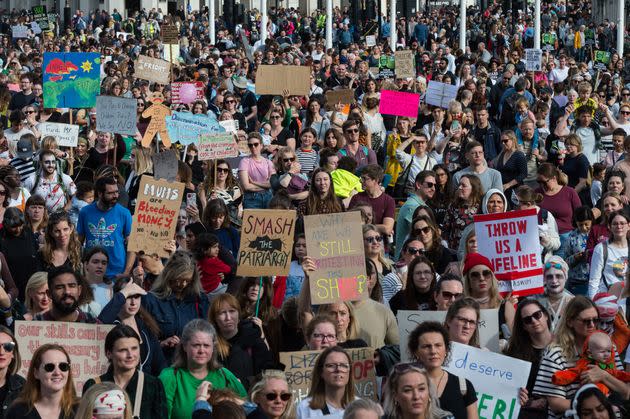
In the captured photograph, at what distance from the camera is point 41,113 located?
65.8 ft

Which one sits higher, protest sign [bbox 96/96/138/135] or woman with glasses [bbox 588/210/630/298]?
protest sign [bbox 96/96/138/135]

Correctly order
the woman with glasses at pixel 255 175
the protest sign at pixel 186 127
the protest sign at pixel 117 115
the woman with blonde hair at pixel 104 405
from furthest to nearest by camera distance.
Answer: the protest sign at pixel 186 127
the protest sign at pixel 117 115
the woman with glasses at pixel 255 175
the woman with blonde hair at pixel 104 405

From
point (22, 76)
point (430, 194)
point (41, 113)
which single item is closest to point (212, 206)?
point (430, 194)

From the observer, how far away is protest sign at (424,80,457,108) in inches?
793

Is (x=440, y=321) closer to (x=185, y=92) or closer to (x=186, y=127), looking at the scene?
(x=186, y=127)

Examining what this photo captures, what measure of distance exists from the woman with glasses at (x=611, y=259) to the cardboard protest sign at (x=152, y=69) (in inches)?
423

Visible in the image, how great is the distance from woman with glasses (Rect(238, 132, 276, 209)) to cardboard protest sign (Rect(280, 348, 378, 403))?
20.5 feet

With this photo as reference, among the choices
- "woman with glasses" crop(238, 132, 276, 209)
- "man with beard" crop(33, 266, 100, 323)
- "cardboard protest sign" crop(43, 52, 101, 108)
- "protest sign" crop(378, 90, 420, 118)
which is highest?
"cardboard protest sign" crop(43, 52, 101, 108)

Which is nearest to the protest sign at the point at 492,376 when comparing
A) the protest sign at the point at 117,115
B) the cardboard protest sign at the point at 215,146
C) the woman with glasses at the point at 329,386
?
the woman with glasses at the point at 329,386

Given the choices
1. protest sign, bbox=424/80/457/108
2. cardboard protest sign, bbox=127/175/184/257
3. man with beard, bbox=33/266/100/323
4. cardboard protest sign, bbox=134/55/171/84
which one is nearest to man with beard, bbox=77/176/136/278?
cardboard protest sign, bbox=127/175/184/257

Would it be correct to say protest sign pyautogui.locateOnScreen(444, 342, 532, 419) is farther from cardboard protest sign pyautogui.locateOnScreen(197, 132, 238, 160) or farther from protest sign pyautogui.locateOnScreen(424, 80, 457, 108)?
protest sign pyautogui.locateOnScreen(424, 80, 457, 108)

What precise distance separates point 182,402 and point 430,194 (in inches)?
210

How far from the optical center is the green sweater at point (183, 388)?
8875mm

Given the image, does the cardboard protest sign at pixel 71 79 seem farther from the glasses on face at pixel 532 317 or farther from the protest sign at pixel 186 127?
the glasses on face at pixel 532 317
